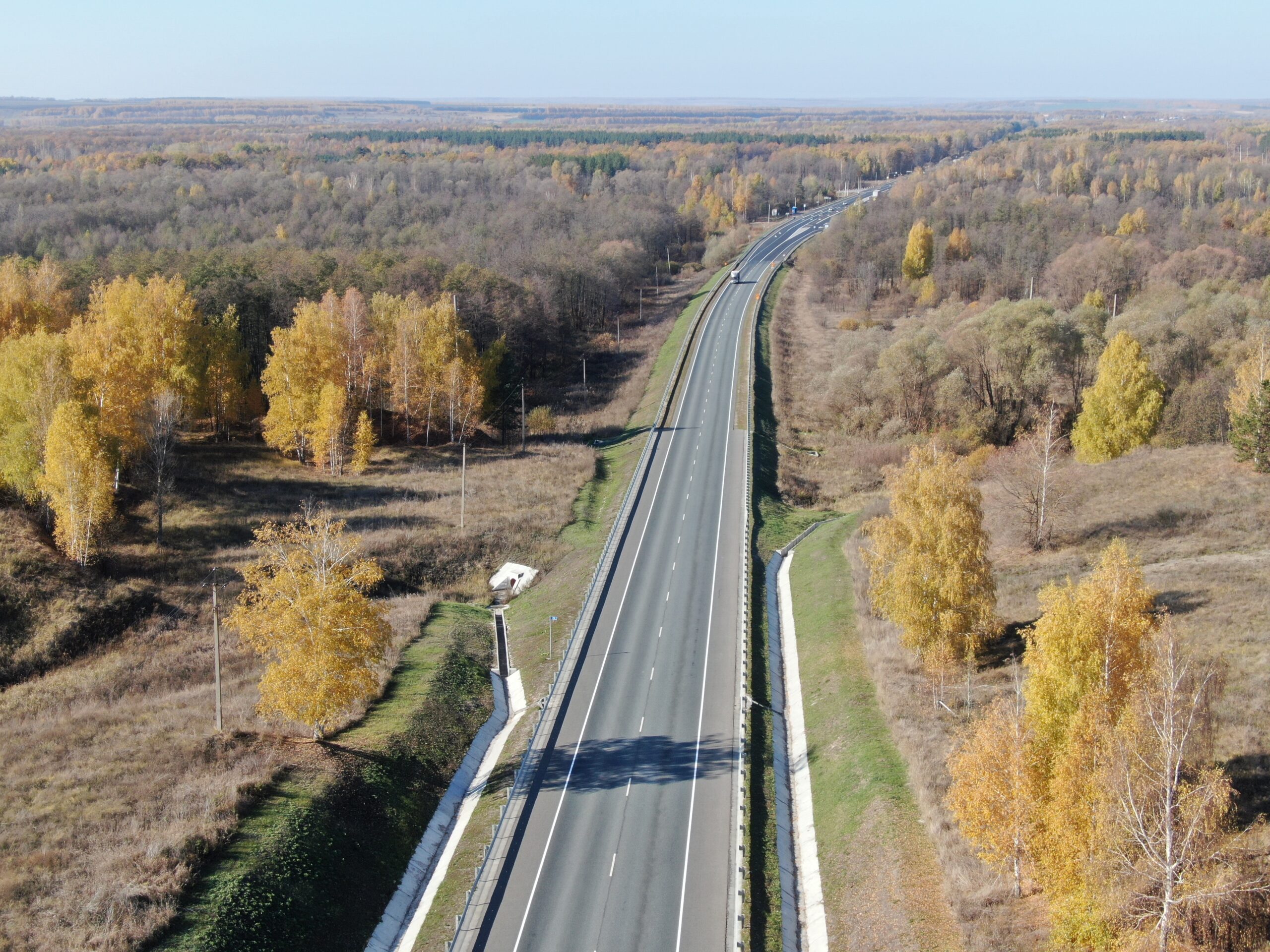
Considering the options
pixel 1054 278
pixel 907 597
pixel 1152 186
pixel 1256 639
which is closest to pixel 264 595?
pixel 907 597

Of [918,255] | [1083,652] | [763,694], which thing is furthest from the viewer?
[918,255]

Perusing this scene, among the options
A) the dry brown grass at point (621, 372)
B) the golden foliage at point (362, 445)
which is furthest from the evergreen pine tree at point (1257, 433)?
the golden foliage at point (362, 445)

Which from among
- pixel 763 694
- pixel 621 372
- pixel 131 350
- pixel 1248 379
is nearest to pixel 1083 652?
pixel 763 694

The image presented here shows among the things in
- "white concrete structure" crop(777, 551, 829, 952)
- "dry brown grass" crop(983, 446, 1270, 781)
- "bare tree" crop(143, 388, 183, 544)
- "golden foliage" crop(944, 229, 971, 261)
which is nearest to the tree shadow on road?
"white concrete structure" crop(777, 551, 829, 952)

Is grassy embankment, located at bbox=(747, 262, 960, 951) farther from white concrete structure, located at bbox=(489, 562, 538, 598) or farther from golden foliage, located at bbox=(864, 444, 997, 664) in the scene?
white concrete structure, located at bbox=(489, 562, 538, 598)

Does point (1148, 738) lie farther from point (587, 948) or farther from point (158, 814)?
point (158, 814)

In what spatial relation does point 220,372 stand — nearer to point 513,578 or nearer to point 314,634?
point 513,578

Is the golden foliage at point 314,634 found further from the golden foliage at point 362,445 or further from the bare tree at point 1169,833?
the golden foliage at point 362,445
